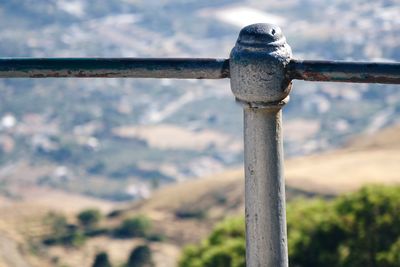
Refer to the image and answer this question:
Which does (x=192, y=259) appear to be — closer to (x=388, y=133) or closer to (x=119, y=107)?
(x=388, y=133)

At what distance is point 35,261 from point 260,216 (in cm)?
4415

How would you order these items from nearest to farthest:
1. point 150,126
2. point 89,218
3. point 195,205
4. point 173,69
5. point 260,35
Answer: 1. point 260,35
2. point 173,69
3. point 89,218
4. point 195,205
5. point 150,126

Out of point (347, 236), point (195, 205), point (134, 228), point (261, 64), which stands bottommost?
point (261, 64)

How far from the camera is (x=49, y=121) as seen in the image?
585 feet

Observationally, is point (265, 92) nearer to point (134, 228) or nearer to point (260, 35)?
point (260, 35)

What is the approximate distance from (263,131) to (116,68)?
0.61 meters

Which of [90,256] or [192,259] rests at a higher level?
[90,256]

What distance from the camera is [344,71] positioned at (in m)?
3.02

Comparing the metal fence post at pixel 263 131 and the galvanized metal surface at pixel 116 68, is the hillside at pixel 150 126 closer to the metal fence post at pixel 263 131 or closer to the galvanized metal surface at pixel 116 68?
the galvanized metal surface at pixel 116 68

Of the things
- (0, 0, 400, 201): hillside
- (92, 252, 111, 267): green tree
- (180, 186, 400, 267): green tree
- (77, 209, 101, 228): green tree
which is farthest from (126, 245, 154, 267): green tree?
(0, 0, 400, 201): hillside

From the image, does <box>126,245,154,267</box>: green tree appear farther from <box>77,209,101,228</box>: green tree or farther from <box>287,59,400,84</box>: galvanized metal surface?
<box>287,59,400,84</box>: galvanized metal surface

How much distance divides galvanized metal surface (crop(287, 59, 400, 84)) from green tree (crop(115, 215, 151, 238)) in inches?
2043

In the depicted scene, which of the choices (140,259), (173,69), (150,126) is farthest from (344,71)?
(150,126)

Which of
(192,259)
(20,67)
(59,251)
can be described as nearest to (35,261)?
(59,251)
